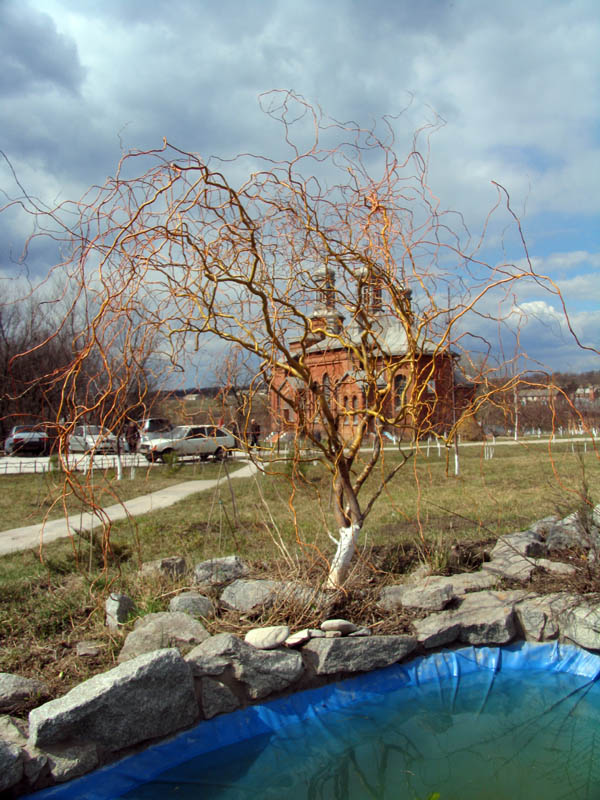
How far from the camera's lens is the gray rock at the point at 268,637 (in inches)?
149

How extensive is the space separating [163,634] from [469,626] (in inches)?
85.8

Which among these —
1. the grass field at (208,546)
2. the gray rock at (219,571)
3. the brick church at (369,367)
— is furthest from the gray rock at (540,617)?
the gray rock at (219,571)

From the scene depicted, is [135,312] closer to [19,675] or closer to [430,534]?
[19,675]

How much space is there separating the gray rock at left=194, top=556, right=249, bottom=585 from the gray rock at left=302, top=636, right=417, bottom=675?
1.29m

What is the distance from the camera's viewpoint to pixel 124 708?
3111 millimetres

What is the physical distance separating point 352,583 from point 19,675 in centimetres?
243

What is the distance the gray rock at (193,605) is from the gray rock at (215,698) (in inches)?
30.3

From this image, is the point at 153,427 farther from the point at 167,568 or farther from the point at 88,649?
the point at 88,649

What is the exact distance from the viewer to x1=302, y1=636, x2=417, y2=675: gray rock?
3912mm

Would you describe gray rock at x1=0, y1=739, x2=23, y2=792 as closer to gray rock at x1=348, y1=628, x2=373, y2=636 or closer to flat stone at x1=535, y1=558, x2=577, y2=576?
gray rock at x1=348, y1=628, x2=373, y2=636

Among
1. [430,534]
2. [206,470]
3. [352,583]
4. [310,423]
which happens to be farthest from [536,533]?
[206,470]

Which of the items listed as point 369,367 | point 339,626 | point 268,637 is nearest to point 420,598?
point 339,626

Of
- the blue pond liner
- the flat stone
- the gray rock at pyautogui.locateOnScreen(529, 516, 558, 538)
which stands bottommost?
the blue pond liner

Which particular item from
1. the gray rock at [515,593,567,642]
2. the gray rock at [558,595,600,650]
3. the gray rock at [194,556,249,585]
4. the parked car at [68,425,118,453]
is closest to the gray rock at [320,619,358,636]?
the gray rock at [194,556,249,585]
